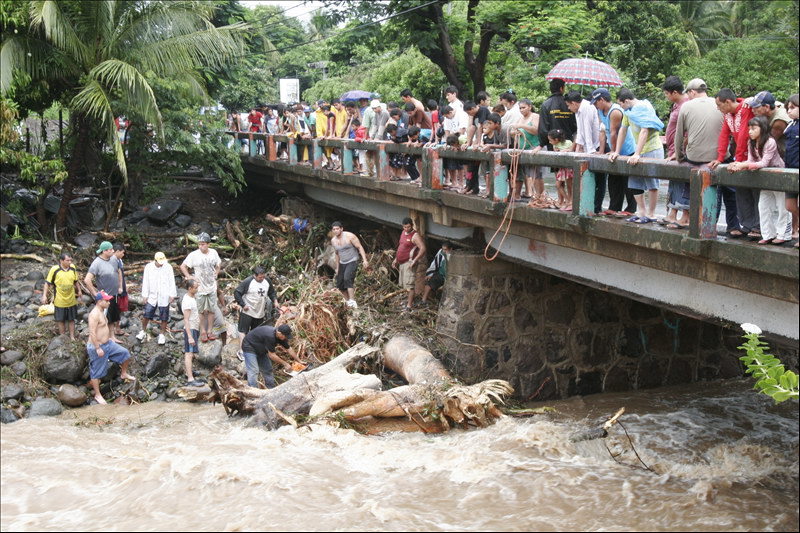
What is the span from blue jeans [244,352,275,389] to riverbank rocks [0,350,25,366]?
12.3 ft

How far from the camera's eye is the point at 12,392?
38.7 feet

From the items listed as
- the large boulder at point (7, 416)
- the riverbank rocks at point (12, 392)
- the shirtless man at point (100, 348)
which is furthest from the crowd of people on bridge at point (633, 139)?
the large boulder at point (7, 416)

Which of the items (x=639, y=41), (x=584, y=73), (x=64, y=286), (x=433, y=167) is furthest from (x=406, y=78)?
(x=64, y=286)

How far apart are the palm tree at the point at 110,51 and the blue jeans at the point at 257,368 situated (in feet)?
21.5

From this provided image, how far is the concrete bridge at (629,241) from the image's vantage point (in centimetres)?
720

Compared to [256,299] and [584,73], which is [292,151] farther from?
[584,73]

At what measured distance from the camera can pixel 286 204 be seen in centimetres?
2009

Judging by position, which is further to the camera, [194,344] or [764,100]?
[194,344]

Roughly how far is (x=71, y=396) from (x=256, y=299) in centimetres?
292

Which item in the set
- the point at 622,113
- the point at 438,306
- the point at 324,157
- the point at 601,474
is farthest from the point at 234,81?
the point at 601,474

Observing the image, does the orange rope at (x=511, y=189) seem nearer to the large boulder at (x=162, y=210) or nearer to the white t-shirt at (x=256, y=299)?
the white t-shirt at (x=256, y=299)

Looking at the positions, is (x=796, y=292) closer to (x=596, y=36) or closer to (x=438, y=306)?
(x=438, y=306)

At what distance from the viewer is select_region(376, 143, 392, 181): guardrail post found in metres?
14.3

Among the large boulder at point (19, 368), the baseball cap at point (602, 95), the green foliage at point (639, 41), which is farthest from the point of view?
the green foliage at point (639, 41)
